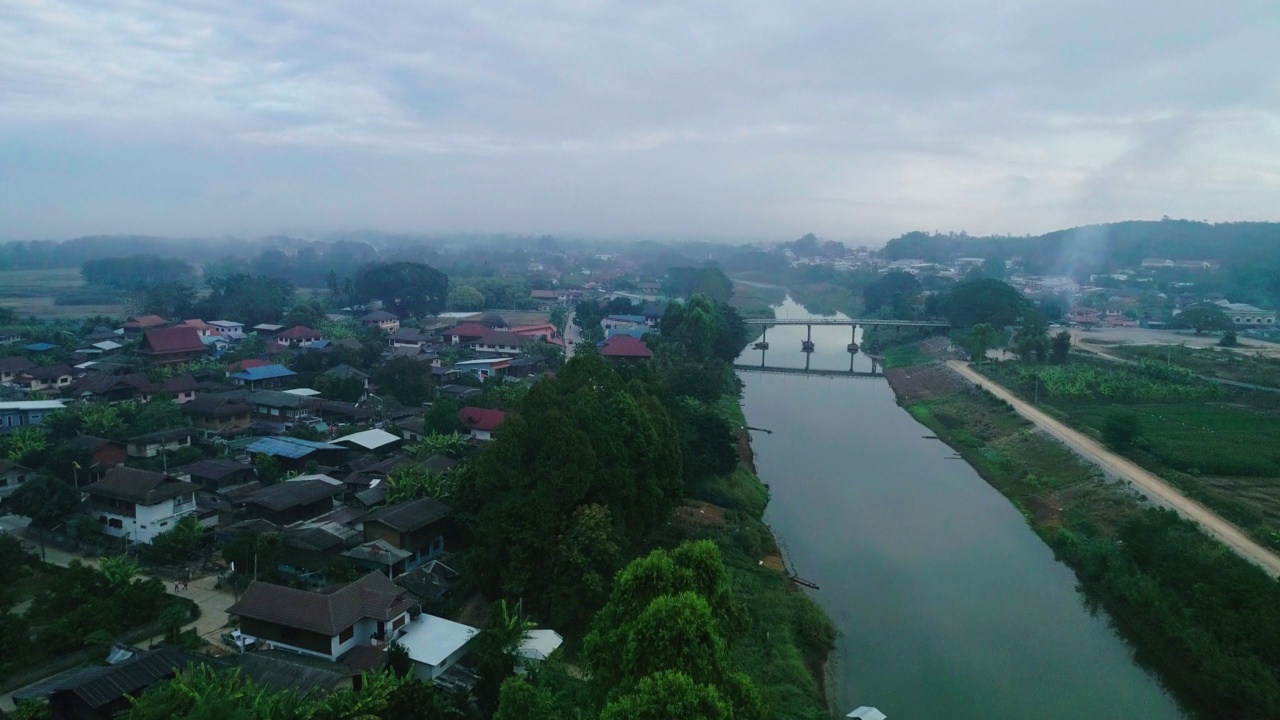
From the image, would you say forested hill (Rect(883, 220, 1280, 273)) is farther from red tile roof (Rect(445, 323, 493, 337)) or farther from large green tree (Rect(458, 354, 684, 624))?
large green tree (Rect(458, 354, 684, 624))

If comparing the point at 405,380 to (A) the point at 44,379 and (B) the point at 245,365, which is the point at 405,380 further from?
(A) the point at 44,379

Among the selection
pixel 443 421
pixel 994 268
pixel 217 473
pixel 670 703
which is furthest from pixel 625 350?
pixel 994 268

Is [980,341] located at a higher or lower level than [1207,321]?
lower

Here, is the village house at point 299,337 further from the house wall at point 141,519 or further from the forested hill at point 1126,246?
the forested hill at point 1126,246

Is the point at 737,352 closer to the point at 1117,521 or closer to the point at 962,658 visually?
the point at 1117,521

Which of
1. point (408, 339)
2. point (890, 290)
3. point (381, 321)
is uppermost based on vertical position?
point (890, 290)

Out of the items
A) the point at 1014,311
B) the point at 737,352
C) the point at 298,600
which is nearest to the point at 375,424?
the point at 298,600

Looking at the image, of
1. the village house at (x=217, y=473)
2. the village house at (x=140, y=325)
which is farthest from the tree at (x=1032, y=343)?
the village house at (x=140, y=325)
